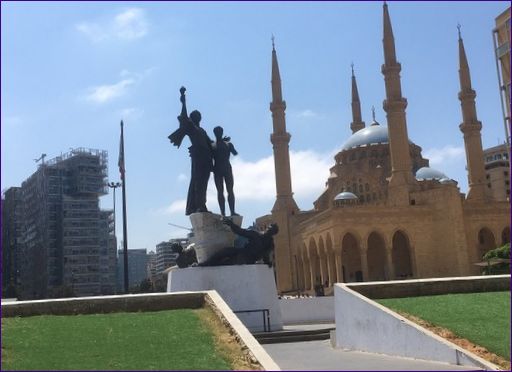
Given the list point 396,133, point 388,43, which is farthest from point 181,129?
point 388,43

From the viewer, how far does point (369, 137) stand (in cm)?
6638

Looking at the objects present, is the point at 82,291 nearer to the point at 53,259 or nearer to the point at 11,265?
the point at 53,259

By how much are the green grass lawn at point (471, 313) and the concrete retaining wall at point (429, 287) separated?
0.45 meters

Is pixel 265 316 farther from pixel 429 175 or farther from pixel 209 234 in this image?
pixel 429 175

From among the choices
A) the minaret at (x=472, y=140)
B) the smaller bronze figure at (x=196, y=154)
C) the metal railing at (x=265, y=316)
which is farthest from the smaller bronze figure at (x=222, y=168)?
the minaret at (x=472, y=140)

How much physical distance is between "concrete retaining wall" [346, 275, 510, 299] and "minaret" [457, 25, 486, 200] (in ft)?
146

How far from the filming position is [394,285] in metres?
14.6

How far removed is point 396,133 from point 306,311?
102 ft

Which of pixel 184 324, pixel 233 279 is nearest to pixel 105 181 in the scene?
pixel 233 279

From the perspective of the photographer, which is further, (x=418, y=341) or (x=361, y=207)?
(x=361, y=207)

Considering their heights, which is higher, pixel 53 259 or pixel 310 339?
pixel 53 259

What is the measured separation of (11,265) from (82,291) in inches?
557

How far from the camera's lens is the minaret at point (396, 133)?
5109 cm

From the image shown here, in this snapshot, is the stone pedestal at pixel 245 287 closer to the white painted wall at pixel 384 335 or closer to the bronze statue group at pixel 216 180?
the bronze statue group at pixel 216 180
